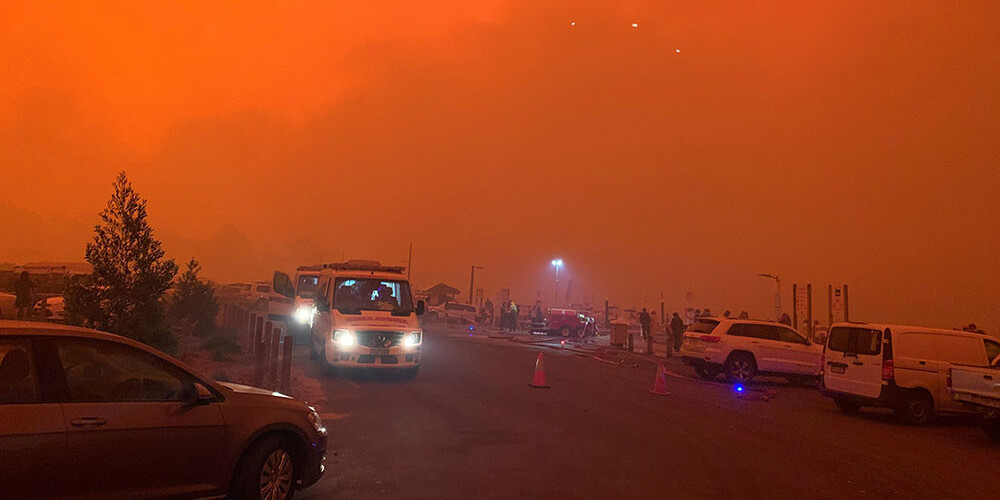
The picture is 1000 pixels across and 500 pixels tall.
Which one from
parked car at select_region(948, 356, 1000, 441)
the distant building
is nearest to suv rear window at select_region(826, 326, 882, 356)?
parked car at select_region(948, 356, 1000, 441)

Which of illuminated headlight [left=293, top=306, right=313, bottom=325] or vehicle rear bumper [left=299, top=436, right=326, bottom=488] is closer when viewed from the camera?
vehicle rear bumper [left=299, top=436, right=326, bottom=488]

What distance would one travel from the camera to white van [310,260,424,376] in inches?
542

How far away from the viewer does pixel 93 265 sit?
39.0ft

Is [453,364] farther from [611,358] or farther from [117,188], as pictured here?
[117,188]

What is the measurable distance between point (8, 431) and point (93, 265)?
9304mm

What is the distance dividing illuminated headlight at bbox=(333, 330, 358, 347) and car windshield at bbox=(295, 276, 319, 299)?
6503 mm

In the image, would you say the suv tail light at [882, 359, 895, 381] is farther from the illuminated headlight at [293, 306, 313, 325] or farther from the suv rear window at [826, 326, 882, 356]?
the illuminated headlight at [293, 306, 313, 325]

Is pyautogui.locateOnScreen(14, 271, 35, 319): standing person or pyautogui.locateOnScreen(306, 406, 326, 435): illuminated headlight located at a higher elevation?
pyautogui.locateOnScreen(14, 271, 35, 319): standing person

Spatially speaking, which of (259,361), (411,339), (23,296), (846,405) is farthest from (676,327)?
(23,296)

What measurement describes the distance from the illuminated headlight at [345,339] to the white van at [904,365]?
10.2 m

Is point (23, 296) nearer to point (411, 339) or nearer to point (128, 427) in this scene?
point (411, 339)

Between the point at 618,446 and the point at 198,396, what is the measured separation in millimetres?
5477

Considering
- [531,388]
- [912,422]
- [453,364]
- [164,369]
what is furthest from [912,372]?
[164,369]

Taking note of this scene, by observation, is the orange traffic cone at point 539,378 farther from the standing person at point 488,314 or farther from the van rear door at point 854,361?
the standing person at point 488,314
